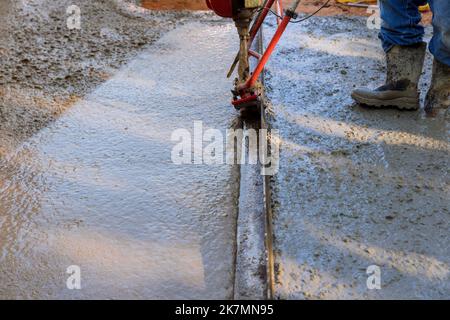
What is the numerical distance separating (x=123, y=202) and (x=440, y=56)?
76.4 inches

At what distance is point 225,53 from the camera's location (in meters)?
4.11

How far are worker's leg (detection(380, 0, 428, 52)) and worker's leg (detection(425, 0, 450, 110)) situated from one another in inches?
5.8

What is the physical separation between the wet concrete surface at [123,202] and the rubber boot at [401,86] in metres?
0.89

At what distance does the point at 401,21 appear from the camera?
3051 mm

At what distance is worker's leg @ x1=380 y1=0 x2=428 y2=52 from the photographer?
9.89 feet

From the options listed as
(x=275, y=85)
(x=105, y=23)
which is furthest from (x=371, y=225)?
(x=105, y=23)
